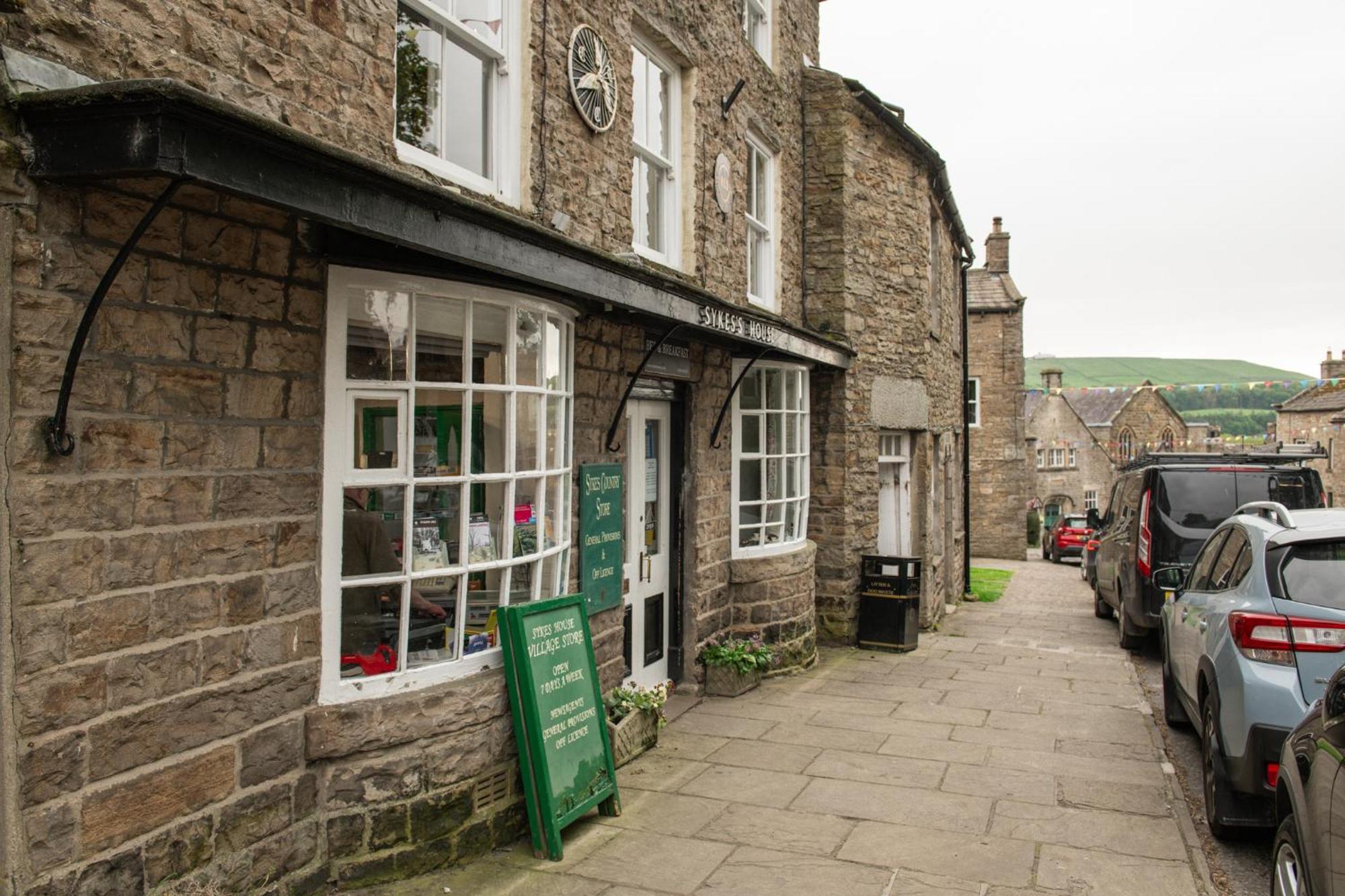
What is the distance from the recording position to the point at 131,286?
338 cm

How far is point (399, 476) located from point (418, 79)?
7.12 feet

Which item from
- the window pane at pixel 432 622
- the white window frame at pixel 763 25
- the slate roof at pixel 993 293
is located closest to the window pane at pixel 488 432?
the window pane at pixel 432 622

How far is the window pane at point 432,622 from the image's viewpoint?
15.2 feet

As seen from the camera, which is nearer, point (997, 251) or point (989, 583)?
point (989, 583)

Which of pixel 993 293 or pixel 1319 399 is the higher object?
pixel 993 293

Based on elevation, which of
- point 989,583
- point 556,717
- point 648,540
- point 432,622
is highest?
point 648,540

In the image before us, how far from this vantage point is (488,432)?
4.95 meters

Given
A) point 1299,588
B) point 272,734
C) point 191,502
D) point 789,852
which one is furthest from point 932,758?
point 191,502

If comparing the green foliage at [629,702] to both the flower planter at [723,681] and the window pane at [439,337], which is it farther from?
the window pane at [439,337]

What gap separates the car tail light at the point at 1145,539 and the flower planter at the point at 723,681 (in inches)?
204

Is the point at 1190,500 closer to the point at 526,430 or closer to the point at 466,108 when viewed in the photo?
the point at 526,430

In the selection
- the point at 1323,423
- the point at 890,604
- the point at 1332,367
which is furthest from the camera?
the point at 1332,367

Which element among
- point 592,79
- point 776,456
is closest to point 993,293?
point 776,456

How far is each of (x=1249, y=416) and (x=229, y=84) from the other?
12070 cm
